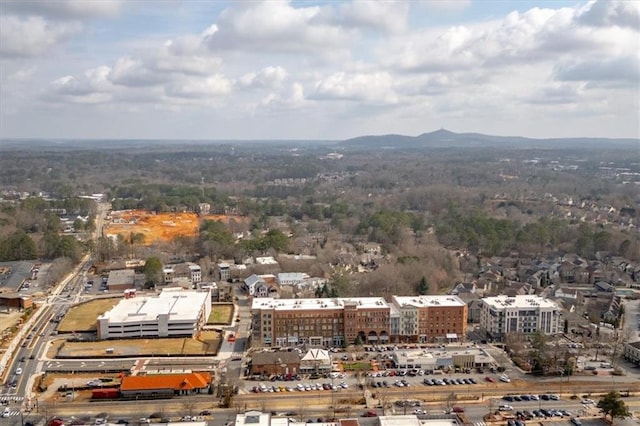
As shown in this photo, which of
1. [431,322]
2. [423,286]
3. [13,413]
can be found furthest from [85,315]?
[423,286]

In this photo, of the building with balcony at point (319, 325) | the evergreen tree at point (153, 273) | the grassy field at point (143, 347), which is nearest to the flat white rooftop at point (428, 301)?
the building with balcony at point (319, 325)

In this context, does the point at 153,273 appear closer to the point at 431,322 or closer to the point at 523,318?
the point at 431,322

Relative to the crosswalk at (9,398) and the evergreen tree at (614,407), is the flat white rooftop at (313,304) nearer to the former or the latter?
the crosswalk at (9,398)

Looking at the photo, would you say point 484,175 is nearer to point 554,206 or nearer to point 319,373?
point 554,206

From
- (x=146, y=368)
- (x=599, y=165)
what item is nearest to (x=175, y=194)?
(x=146, y=368)

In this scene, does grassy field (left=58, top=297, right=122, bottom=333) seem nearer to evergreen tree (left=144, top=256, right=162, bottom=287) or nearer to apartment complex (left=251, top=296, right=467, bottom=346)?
evergreen tree (left=144, top=256, right=162, bottom=287)
